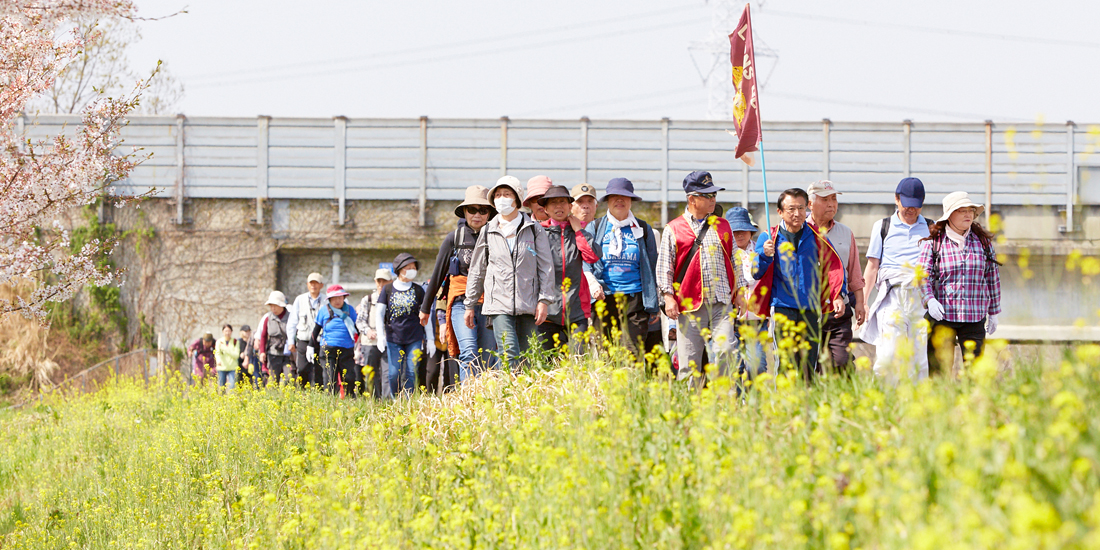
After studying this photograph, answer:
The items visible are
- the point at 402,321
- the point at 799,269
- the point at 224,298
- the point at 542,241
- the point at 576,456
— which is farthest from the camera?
the point at 224,298

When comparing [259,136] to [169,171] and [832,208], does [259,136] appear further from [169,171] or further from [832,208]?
[832,208]

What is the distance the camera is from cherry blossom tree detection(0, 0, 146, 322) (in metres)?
7.38

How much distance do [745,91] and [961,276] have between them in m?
2.73

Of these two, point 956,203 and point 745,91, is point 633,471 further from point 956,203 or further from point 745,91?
point 745,91

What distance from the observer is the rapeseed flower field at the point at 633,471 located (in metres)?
2.56

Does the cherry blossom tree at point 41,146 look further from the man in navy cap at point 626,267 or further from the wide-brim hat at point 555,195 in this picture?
the man in navy cap at point 626,267

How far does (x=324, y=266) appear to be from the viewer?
82.4 ft

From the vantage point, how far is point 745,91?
8633mm

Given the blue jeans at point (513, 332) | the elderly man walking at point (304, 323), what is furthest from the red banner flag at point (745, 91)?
the elderly man walking at point (304, 323)

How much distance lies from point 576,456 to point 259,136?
75.5 ft

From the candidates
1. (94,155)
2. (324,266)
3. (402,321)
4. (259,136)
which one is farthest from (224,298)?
(94,155)

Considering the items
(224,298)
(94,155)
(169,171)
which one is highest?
(169,171)

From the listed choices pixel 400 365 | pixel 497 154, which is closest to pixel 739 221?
pixel 400 365

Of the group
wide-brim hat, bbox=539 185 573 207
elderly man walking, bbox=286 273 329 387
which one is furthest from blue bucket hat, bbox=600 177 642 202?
elderly man walking, bbox=286 273 329 387
